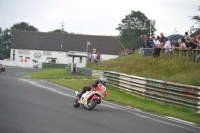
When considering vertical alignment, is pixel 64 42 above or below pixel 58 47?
above

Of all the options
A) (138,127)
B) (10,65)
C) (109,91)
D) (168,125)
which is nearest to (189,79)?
(109,91)

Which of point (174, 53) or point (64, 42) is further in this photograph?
point (64, 42)

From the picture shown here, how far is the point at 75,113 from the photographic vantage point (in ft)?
46.5

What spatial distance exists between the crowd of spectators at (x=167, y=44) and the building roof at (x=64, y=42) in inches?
2695

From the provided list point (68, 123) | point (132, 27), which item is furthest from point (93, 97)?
point (132, 27)

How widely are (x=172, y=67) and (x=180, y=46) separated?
57.7 inches

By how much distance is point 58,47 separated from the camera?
100 meters

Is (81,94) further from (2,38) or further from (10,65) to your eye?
(2,38)

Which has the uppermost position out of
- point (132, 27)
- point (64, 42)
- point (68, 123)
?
point (132, 27)

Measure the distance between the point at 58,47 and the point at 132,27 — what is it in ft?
69.5

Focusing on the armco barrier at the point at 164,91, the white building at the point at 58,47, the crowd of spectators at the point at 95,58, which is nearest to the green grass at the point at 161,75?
the armco barrier at the point at 164,91

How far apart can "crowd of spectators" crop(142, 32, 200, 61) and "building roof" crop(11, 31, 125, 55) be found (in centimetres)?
6846

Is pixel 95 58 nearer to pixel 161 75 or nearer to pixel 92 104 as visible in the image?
pixel 161 75

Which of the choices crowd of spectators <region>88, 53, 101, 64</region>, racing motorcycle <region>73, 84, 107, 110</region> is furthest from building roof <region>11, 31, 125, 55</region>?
racing motorcycle <region>73, 84, 107, 110</region>
